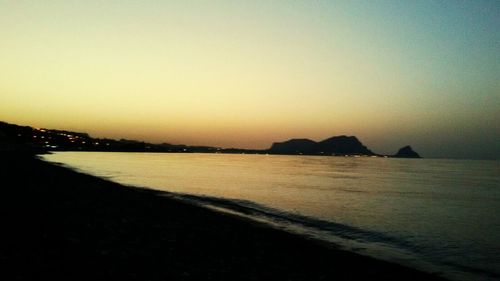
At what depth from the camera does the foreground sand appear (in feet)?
33.4

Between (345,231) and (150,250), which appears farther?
(345,231)

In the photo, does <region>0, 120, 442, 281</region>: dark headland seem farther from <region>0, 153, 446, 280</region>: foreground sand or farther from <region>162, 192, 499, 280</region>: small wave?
<region>162, 192, 499, 280</region>: small wave

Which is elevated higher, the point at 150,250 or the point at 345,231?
the point at 150,250

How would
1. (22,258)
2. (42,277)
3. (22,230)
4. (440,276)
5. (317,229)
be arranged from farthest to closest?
(317,229) < (440,276) < (22,230) < (22,258) < (42,277)

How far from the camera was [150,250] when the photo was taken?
12.9m

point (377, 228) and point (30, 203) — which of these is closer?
point (30, 203)

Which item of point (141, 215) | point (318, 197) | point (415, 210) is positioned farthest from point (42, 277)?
point (318, 197)

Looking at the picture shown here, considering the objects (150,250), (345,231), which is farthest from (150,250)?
(345,231)

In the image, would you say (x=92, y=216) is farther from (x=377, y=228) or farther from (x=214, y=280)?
(x=377, y=228)

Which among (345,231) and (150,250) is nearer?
(150,250)

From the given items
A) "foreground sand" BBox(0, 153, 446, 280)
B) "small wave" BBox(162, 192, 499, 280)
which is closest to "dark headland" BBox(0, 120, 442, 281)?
"foreground sand" BBox(0, 153, 446, 280)

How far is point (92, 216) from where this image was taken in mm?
18625

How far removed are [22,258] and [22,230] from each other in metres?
3.94

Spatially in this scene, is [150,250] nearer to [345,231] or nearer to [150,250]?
[150,250]
